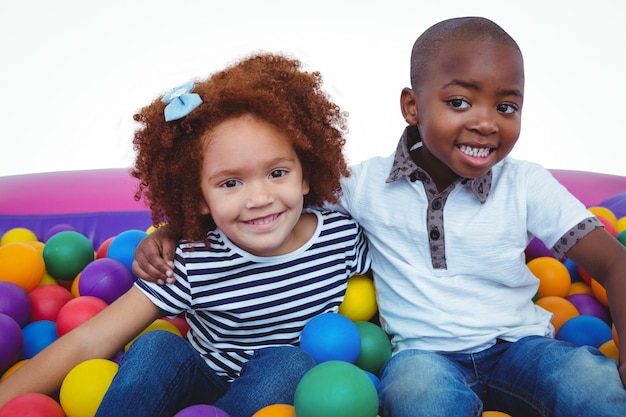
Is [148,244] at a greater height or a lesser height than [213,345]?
greater

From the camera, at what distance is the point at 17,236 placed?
6.72ft

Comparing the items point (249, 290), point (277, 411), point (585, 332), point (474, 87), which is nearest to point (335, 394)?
point (277, 411)

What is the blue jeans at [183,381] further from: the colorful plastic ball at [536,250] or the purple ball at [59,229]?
the purple ball at [59,229]

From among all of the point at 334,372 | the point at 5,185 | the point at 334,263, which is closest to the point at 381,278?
the point at 334,263

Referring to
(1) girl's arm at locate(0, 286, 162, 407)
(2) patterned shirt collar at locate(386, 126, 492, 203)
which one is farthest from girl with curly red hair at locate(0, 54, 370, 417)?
(2) patterned shirt collar at locate(386, 126, 492, 203)

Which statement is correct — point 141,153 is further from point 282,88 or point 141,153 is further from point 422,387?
point 422,387

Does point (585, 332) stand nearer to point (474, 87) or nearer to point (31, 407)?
point (474, 87)

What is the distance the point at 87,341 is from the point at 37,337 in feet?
1.27

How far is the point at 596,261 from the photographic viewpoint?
1.21 metres

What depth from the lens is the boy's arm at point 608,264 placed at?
1141mm

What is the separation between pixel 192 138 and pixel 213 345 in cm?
42

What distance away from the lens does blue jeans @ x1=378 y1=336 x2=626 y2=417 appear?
1062 millimetres

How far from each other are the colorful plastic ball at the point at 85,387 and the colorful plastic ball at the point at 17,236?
0.93 metres

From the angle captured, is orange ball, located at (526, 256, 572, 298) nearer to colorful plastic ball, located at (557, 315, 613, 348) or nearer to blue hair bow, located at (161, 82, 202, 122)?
colorful plastic ball, located at (557, 315, 613, 348)
